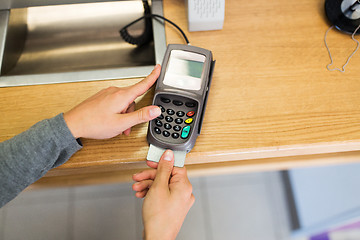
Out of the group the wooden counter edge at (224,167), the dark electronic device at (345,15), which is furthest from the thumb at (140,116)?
the dark electronic device at (345,15)

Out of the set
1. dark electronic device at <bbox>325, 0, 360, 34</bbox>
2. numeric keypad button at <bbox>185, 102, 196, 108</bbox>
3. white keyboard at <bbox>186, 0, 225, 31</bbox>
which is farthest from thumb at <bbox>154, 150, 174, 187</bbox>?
dark electronic device at <bbox>325, 0, 360, 34</bbox>

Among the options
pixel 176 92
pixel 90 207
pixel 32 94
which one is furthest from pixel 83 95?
pixel 90 207

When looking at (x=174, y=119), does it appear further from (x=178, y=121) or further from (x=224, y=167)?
(x=224, y=167)

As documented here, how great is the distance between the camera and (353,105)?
0.62 meters

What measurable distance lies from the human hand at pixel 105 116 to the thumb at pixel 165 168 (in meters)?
0.08

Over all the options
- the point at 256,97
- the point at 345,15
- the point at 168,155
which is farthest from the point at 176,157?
→ the point at 345,15

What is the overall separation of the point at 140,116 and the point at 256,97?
27 cm

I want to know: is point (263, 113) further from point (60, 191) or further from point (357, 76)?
point (60, 191)

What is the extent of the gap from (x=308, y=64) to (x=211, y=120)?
281 millimetres

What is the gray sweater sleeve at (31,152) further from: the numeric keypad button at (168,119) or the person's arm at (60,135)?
the numeric keypad button at (168,119)

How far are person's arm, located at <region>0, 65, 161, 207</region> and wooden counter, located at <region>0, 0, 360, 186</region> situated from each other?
0.05 meters

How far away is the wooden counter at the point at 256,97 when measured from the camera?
0.59 metres

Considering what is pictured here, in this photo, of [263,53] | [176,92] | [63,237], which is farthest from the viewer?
[63,237]

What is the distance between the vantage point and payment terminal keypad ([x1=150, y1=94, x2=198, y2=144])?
569 mm
